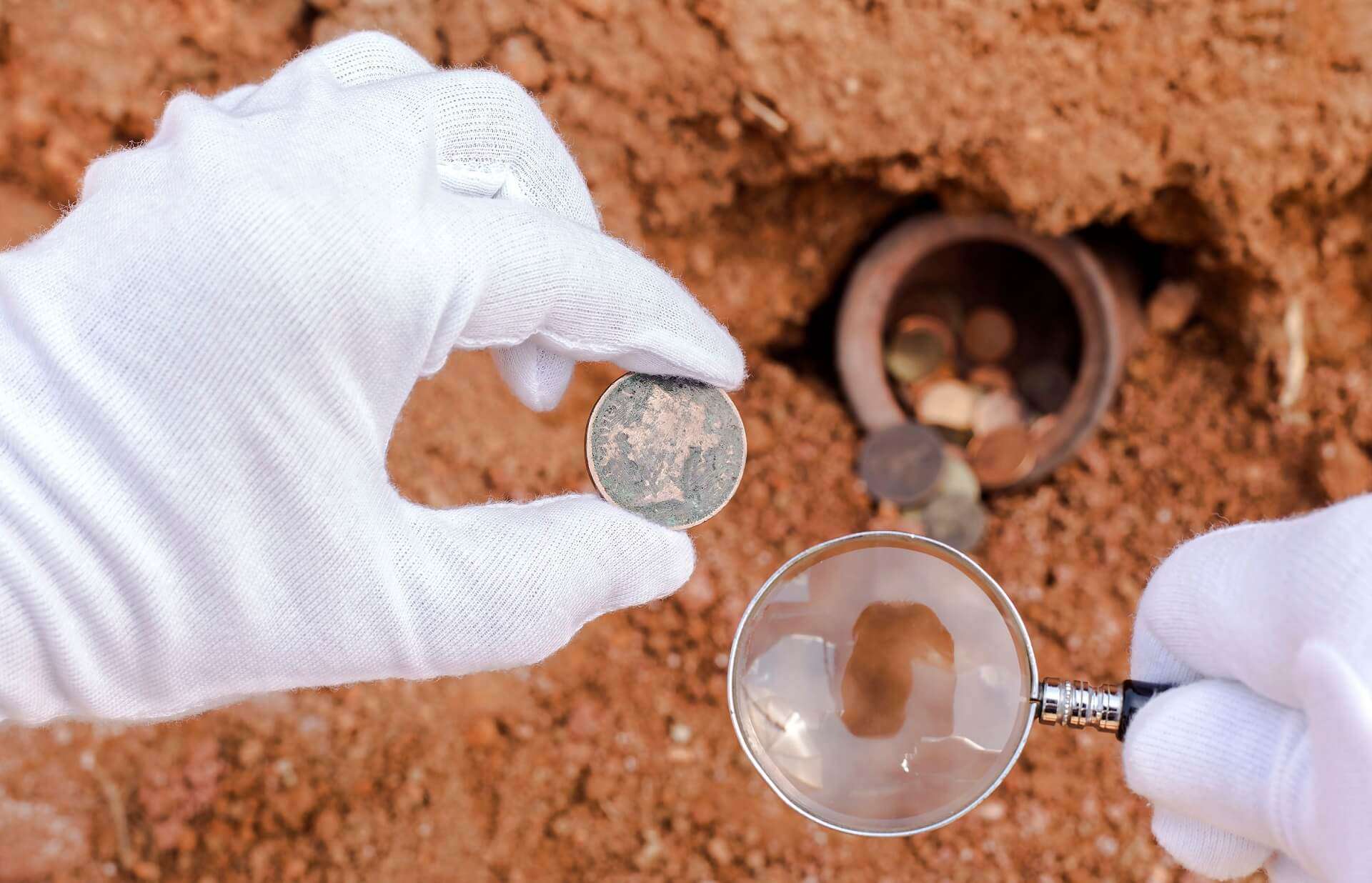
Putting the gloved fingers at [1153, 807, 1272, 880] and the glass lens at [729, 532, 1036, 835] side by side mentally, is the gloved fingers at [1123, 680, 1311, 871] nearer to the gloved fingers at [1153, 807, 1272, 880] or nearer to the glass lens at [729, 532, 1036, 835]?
the gloved fingers at [1153, 807, 1272, 880]

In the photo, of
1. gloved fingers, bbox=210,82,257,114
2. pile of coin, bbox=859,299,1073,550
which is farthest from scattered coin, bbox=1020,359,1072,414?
gloved fingers, bbox=210,82,257,114

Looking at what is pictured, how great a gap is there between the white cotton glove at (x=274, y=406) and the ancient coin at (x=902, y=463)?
1.52 meters

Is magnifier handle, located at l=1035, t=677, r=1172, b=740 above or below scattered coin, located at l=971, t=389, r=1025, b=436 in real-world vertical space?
above

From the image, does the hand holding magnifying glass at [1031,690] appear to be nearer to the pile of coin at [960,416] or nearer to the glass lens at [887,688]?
the glass lens at [887,688]

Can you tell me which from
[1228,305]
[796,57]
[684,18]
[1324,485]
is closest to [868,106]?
[796,57]

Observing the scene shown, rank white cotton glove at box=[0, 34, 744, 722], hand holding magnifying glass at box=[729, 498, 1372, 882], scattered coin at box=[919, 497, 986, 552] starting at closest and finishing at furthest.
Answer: hand holding magnifying glass at box=[729, 498, 1372, 882], white cotton glove at box=[0, 34, 744, 722], scattered coin at box=[919, 497, 986, 552]

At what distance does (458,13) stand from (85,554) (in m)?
1.80

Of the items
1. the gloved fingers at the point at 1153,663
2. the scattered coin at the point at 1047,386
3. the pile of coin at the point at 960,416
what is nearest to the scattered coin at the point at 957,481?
the pile of coin at the point at 960,416

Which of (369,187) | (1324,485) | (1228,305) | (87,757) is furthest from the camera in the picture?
(1228,305)

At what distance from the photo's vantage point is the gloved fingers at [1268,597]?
121 cm

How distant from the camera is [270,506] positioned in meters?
1.50

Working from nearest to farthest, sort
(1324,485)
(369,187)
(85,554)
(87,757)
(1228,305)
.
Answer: (85,554)
(369,187)
(87,757)
(1324,485)
(1228,305)

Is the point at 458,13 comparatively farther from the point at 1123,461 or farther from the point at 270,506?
the point at 1123,461

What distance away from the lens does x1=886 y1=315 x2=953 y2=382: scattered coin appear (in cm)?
365
